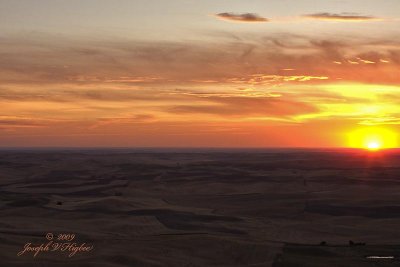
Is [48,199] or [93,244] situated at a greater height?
[93,244]

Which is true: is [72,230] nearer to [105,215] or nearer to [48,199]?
[105,215]

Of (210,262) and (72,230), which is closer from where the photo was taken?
(210,262)

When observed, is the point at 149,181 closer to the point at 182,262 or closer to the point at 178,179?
the point at 178,179

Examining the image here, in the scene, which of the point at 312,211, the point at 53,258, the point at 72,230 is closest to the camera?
the point at 53,258

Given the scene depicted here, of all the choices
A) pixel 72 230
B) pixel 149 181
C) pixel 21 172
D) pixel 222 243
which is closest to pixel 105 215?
pixel 72 230

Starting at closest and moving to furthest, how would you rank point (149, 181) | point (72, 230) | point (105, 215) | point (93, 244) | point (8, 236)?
1. point (93, 244)
2. point (8, 236)
3. point (72, 230)
4. point (105, 215)
5. point (149, 181)

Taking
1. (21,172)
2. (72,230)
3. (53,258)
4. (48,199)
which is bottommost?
(21,172)
